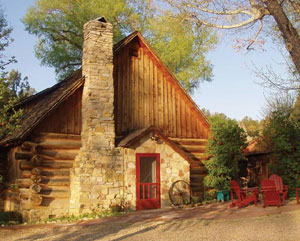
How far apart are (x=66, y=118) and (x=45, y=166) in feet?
6.18

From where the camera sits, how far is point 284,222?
400 inches

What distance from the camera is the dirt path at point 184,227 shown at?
8.95m

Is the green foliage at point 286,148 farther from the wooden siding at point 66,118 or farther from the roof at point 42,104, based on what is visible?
the wooden siding at point 66,118

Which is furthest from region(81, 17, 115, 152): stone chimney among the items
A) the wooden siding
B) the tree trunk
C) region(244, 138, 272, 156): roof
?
region(244, 138, 272, 156): roof

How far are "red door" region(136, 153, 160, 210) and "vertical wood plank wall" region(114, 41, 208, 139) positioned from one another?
4.93 ft

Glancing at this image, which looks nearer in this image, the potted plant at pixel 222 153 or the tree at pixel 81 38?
the potted plant at pixel 222 153

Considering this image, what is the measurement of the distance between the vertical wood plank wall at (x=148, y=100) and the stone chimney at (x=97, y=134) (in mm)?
1048

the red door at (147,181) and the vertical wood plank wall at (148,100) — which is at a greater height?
the vertical wood plank wall at (148,100)

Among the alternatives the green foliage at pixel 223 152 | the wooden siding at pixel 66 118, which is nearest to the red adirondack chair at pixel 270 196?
the green foliage at pixel 223 152

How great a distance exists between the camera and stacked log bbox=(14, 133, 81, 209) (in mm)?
12838

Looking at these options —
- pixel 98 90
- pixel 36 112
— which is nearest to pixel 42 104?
pixel 36 112

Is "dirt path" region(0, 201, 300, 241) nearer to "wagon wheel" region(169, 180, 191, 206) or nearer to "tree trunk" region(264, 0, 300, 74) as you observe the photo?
"wagon wheel" region(169, 180, 191, 206)

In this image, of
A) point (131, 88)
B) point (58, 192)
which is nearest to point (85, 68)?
point (131, 88)

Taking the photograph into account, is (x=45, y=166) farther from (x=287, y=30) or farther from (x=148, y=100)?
(x=287, y=30)
